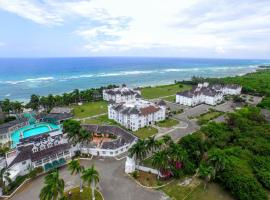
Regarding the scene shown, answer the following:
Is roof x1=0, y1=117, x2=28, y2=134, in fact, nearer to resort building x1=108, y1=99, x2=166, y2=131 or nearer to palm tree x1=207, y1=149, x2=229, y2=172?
resort building x1=108, y1=99, x2=166, y2=131

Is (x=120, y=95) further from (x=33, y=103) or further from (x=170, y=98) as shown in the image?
(x=33, y=103)

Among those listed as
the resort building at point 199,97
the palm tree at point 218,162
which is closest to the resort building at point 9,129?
the palm tree at point 218,162

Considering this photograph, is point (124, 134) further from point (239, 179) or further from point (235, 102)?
point (235, 102)

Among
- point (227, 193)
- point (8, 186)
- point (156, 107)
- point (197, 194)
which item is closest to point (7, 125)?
point (8, 186)

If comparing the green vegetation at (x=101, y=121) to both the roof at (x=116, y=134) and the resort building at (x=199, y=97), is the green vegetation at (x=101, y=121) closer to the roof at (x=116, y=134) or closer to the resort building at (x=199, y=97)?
the roof at (x=116, y=134)

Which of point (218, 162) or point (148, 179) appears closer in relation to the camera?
point (218, 162)

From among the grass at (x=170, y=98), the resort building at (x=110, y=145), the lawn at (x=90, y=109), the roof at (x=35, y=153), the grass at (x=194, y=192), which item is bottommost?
the grass at (x=194, y=192)

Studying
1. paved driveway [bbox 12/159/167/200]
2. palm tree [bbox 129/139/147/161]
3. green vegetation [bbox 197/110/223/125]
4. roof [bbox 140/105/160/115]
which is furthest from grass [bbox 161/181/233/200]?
green vegetation [bbox 197/110/223/125]

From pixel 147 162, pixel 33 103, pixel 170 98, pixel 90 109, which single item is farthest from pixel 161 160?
pixel 170 98
